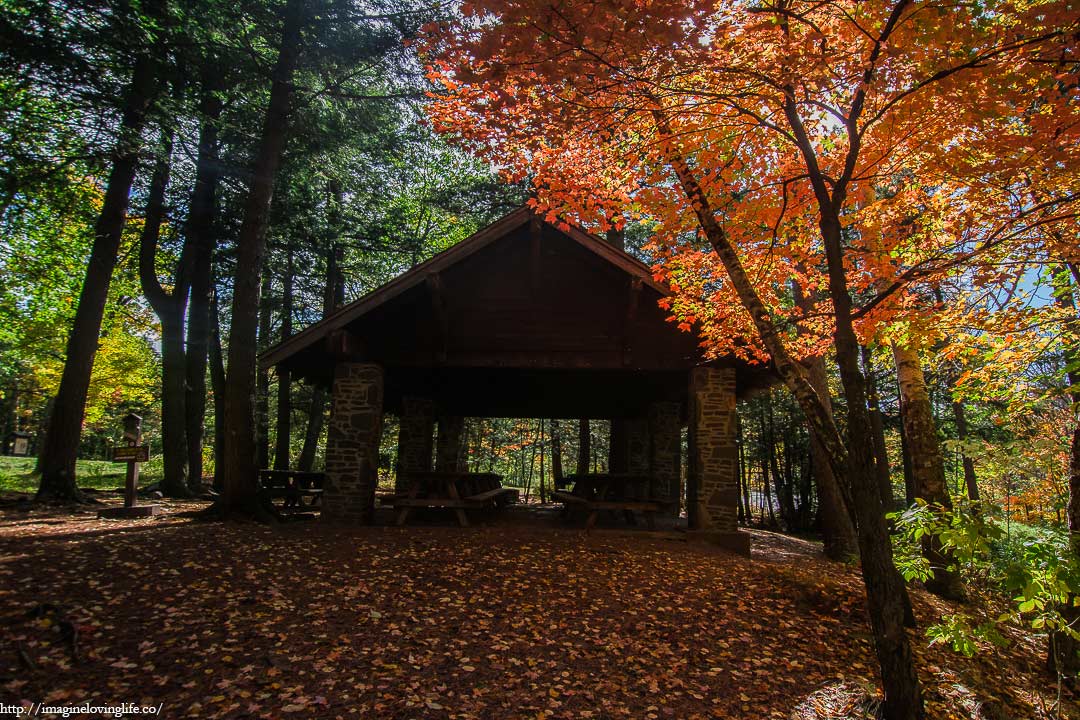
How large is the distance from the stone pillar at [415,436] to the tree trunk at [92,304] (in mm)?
6289

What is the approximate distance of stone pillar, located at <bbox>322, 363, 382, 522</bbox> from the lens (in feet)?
27.7

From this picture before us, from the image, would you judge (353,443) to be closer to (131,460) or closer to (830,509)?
(131,460)

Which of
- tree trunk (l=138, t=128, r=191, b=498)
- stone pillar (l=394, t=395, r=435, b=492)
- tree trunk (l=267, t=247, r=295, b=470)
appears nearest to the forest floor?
tree trunk (l=138, t=128, r=191, b=498)

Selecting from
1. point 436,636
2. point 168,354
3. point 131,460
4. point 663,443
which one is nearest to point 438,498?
point 436,636

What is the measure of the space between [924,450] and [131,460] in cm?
1159

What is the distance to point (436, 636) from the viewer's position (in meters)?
4.29

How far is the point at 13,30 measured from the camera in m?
7.90

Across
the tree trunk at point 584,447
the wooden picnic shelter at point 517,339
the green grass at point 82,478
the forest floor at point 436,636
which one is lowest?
the forest floor at point 436,636

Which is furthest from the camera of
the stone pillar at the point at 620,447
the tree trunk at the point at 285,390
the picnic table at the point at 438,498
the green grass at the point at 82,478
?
the tree trunk at the point at 285,390

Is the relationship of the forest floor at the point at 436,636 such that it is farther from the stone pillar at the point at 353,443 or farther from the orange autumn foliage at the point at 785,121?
the orange autumn foliage at the point at 785,121

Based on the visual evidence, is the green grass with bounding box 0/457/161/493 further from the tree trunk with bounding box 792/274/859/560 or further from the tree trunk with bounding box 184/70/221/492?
the tree trunk with bounding box 792/274/859/560

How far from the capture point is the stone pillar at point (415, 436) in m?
13.2

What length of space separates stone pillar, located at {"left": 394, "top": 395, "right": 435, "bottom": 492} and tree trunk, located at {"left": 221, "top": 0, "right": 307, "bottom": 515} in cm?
531

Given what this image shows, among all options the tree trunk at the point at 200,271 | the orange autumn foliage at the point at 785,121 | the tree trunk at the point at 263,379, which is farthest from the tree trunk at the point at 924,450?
the tree trunk at the point at 263,379
